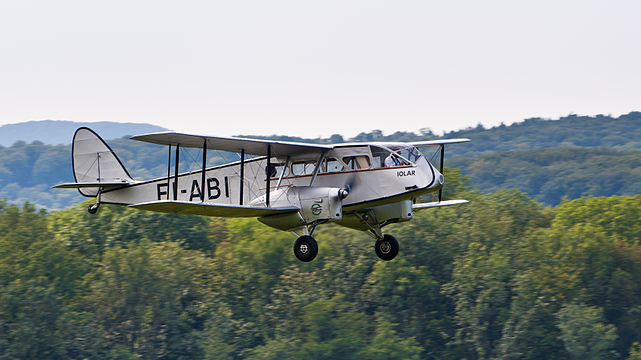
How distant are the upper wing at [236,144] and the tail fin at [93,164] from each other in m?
6.66

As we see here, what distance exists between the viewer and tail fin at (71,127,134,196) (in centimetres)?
2883

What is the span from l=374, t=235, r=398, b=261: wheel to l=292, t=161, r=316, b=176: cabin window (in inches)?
127

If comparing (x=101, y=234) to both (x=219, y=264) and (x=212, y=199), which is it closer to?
(x=219, y=264)

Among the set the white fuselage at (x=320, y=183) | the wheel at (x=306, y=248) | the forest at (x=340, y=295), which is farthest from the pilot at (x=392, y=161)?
the forest at (x=340, y=295)

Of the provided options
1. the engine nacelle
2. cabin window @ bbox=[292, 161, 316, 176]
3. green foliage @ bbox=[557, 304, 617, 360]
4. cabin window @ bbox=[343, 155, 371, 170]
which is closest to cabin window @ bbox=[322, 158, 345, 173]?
cabin window @ bbox=[343, 155, 371, 170]

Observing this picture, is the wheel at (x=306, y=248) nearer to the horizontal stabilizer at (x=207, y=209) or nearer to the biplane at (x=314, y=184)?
the biplane at (x=314, y=184)

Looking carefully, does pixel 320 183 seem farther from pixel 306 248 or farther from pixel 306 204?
pixel 306 248

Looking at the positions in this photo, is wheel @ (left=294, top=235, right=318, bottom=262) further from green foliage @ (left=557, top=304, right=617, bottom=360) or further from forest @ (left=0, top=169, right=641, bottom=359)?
green foliage @ (left=557, top=304, right=617, bottom=360)

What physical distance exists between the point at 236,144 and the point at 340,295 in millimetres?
47099

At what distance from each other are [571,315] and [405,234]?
16.4m

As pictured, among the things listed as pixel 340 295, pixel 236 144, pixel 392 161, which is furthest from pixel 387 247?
pixel 340 295

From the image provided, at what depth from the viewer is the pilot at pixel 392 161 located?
2234 cm

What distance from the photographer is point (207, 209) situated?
840 inches

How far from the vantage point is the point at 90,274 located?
72250 mm
